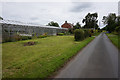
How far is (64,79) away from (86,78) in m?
0.87

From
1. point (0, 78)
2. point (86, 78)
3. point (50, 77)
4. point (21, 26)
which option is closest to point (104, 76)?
point (86, 78)

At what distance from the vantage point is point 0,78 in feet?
11.8

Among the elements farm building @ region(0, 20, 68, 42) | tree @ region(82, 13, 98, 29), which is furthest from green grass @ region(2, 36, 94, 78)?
tree @ region(82, 13, 98, 29)

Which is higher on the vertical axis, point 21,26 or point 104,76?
point 21,26

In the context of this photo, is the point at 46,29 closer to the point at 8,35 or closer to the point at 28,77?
the point at 8,35

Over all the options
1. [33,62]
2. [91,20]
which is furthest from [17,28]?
[91,20]

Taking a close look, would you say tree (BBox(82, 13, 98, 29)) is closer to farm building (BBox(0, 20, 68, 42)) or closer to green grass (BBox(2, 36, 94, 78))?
farm building (BBox(0, 20, 68, 42))

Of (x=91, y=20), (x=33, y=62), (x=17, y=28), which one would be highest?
(x=91, y=20)

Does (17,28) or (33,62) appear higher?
(17,28)

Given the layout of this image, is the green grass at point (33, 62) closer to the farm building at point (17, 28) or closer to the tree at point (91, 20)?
the farm building at point (17, 28)

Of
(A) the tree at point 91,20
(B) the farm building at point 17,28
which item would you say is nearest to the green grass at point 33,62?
(B) the farm building at point 17,28

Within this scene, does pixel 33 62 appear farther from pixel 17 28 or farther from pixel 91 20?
pixel 91 20

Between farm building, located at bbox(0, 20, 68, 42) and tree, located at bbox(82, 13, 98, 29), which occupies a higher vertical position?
tree, located at bbox(82, 13, 98, 29)

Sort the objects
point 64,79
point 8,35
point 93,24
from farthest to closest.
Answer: point 93,24 < point 8,35 < point 64,79
